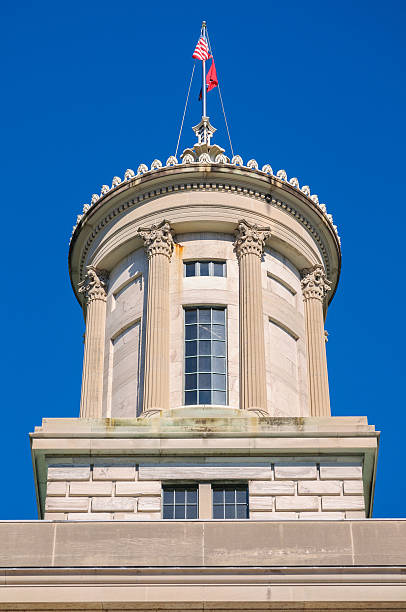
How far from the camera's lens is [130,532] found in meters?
38.6

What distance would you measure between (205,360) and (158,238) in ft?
17.5

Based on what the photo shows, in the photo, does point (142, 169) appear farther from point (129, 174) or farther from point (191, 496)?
point (191, 496)

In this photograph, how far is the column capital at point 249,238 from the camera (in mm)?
51094

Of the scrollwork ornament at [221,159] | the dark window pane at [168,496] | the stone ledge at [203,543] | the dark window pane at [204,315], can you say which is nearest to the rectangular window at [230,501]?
the dark window pane at [168,496]

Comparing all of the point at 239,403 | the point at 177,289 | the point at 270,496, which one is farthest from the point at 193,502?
the point at 177,289

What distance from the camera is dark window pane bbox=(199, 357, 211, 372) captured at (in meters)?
48.4

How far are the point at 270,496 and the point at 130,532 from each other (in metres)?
5.64

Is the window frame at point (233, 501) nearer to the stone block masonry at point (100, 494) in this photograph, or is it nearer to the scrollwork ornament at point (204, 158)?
the stone block masonry at point (100, 494)

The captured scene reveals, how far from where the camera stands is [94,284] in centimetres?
5325

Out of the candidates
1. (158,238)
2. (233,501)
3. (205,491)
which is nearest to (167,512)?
(205,491)

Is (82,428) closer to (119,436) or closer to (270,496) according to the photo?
(119,436)

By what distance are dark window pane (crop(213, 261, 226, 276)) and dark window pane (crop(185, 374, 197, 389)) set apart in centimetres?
445

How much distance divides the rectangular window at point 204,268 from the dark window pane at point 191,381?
4.35m

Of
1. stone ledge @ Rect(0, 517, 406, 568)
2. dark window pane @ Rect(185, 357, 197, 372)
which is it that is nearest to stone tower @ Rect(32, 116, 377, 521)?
dark window pane @ Rect(185, 357, 197, 372)
